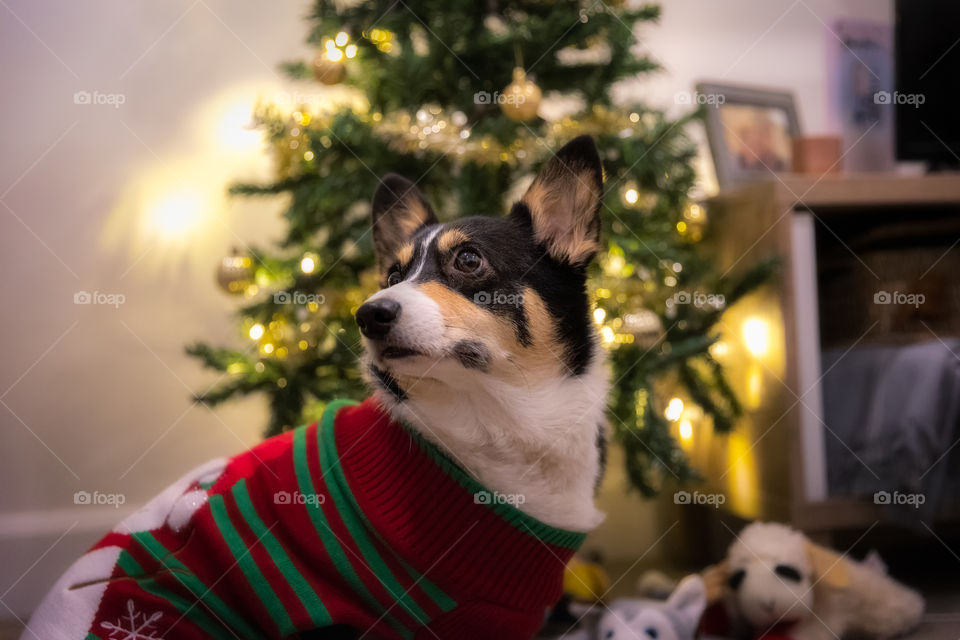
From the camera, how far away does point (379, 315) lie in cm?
107

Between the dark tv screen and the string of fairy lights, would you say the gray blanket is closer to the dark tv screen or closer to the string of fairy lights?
the string of fairy lights

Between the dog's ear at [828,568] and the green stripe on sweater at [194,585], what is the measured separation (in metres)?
1.33

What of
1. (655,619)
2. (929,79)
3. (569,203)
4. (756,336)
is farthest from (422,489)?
(929,79)

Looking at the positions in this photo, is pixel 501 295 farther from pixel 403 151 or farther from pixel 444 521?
pixel 403 151

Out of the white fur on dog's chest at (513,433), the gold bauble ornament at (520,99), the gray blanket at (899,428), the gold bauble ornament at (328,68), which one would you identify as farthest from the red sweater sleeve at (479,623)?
the gold bauble ornament at (328,68)

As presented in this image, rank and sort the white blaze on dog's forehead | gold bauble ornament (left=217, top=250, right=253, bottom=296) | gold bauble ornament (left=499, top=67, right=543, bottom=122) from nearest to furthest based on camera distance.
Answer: the white blaze on dog's forehead, gold bauble ornament (left=499, top=67, right=543, bottom=122), gold bauble ornament (left=217, top=250, right=253, bottom=296)

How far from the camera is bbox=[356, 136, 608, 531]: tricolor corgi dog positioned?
1.13 meters

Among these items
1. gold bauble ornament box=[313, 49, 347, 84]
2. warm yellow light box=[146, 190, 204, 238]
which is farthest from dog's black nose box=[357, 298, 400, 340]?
warm yellow light box=[146, 190, 204, 238]

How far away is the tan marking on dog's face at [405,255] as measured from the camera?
51.9 inches

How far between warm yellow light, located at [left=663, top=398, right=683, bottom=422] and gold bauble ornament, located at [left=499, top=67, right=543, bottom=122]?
1.01 m

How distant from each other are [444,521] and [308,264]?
1127 millimetres

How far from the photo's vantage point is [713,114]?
264cm

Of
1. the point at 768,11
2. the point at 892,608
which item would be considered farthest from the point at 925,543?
the point at 768,11

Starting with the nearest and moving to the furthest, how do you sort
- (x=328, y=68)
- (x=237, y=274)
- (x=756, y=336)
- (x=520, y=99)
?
1. (x=520, y=99)
2. (x=328, y=68)
3. (x=237, y=274)
4. (x=756, y=336)
